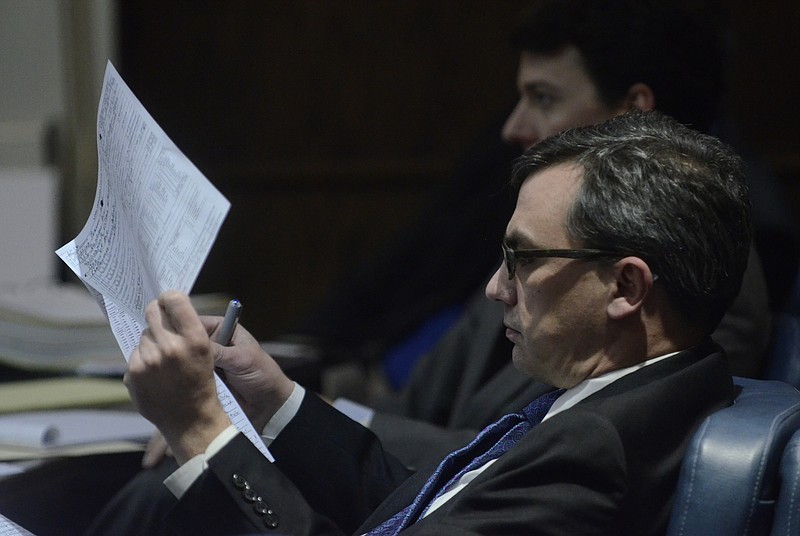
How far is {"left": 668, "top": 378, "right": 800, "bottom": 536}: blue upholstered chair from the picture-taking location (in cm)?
117

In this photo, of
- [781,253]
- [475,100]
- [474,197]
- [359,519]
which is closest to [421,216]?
[474,197]

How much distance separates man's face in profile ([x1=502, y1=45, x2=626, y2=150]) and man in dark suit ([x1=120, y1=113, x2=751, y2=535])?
661mm

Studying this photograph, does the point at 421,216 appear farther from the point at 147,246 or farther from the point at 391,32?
the point at 147,246

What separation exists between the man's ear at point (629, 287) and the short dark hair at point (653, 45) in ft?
2.21

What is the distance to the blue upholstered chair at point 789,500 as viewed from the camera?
1165mm

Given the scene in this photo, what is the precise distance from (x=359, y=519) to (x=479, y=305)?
2.87 ft

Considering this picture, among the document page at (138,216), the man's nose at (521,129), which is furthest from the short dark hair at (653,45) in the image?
the document page at (138,216)

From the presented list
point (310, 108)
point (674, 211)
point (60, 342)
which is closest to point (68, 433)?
point (60, 342)

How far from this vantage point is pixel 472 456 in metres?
1.43

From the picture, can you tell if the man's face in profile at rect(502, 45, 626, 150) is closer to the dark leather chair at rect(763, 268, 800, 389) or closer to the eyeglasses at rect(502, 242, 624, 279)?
the dark leather chair at rect(763, 268, 800, 389)

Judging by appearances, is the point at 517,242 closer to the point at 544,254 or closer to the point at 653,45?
the point at 544,254

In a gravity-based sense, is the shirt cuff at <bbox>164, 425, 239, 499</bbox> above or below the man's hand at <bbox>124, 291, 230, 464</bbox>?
below

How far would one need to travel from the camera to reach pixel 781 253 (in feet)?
7.24

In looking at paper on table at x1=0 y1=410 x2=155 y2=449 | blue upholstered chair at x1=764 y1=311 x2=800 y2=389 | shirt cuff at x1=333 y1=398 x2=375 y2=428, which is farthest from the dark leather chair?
paper on table at x1=0 y1=410 x2=155 y2=449
